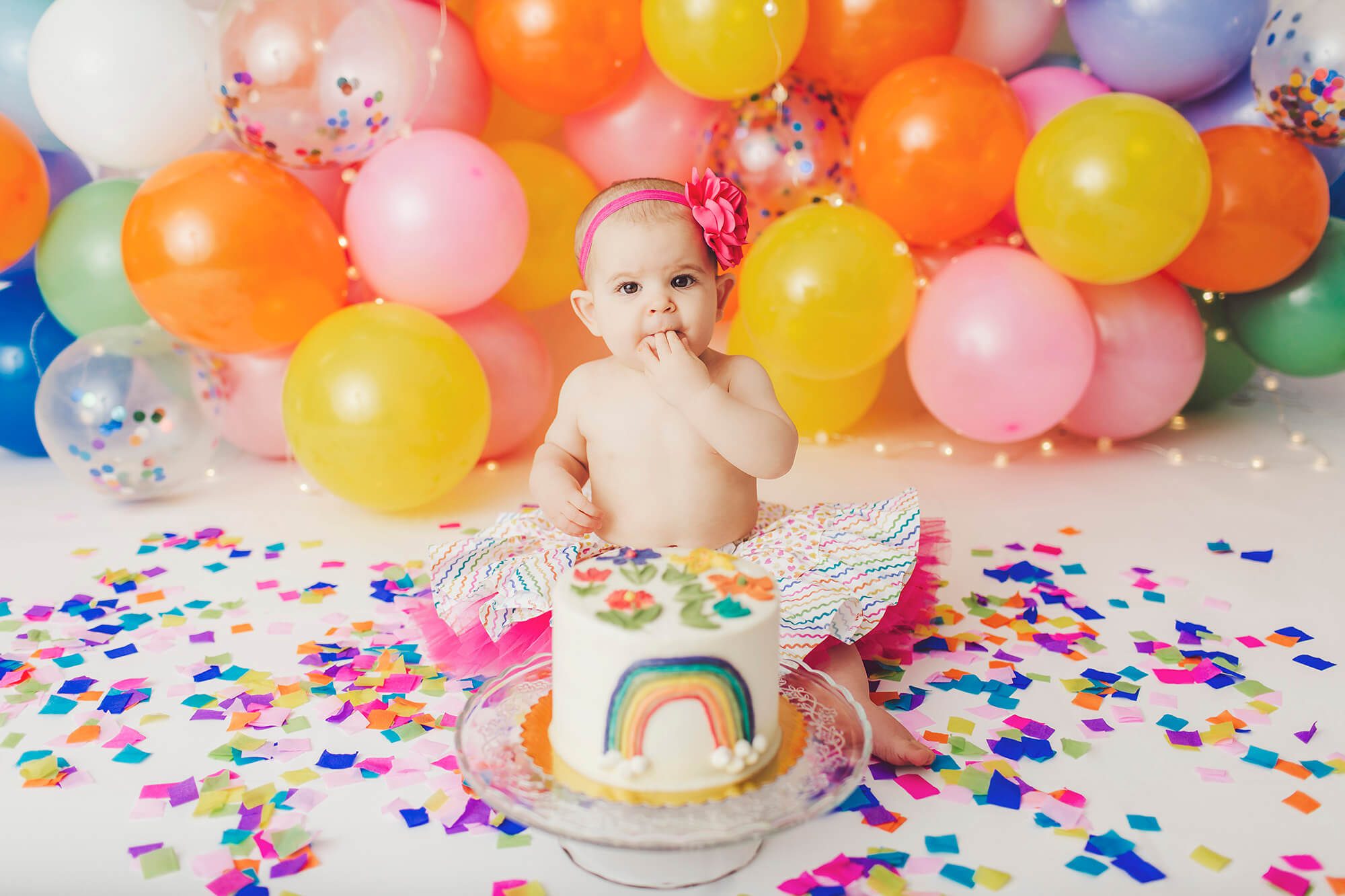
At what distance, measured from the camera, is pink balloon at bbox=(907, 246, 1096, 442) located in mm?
2812

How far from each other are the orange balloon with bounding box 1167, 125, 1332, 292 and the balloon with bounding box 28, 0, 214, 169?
8.59 ft

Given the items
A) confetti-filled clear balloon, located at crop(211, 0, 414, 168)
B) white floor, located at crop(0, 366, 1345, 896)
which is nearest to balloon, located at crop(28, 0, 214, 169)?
confetti-filled clear balloon, located at crop(211, 0, 414, 168)

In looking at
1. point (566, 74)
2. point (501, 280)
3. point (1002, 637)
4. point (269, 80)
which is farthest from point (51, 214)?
point (1002, 637)

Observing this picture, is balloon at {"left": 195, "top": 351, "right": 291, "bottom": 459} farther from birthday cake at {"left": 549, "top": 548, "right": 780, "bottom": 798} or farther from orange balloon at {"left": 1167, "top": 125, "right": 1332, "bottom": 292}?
orange balloon at {"left": 1167, "top": 125, "right": 1332, "bottom": 292}

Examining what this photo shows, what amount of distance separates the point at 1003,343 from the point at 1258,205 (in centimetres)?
79

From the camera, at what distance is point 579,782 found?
1352mm

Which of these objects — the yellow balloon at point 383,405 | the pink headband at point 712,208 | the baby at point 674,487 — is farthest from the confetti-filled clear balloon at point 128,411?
the pink headband at point 712,208

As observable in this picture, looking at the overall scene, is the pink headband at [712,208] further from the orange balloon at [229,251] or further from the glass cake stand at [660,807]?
Answer: the orange balloon at [229,251]

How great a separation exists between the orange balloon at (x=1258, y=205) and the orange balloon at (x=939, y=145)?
1.73 feet

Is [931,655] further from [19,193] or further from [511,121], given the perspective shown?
[19,193]

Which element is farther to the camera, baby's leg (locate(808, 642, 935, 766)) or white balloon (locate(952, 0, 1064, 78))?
white balloon (locate(952, 0, 1064, 78))

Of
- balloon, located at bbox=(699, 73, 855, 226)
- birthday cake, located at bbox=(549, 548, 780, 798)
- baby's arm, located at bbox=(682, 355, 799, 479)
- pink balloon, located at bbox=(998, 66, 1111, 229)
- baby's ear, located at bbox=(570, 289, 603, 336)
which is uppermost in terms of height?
pink balloon, located at bbox=(998, 66, 1111, 229)

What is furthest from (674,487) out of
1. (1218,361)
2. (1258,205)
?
(1218,361)

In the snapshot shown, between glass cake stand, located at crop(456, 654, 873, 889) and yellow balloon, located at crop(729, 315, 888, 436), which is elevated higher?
yellow balloon, located at crop(729, 315, 888, 436)
